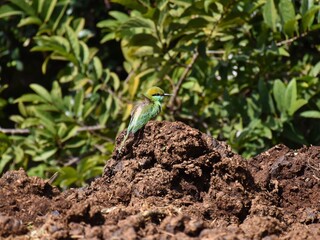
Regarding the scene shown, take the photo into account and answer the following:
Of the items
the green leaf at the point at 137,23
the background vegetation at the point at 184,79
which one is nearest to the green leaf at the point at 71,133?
the background vegetation at the point at 184,79

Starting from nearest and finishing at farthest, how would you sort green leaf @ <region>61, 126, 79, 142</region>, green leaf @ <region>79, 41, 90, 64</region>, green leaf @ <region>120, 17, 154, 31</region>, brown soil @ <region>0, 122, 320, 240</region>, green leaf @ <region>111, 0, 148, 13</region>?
brown soil @ <region>0, 122, 320, 240</region>, green leaf @ <region>120, 17, 154, 31</region>, green leaf @ <region>111, 0, 148, 13</region>, green leaf @ <region>61, 126, 79, 142</region>, green leaf @ <region>79, 41, 90, 64</region>

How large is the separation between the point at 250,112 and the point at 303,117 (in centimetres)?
43

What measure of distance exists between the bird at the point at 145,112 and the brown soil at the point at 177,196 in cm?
10

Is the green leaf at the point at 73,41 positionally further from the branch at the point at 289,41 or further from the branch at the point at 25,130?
the branch at the point at 289,41

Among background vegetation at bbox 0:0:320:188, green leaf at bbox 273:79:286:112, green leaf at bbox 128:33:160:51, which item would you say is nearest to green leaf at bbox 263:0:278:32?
background vegetation at bbox 0:0:320:188

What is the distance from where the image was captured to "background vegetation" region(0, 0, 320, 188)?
21.0ft

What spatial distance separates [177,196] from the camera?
12.8 feet

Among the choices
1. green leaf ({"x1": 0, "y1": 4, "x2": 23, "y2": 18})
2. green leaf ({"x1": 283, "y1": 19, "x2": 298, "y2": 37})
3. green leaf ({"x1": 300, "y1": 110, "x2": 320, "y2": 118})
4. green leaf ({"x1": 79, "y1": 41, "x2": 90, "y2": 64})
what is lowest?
green leaf ({"x1": 300, "y1": 110, "x2": 320, "y2": 118})

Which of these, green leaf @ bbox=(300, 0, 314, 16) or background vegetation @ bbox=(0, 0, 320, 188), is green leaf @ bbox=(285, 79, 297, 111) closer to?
background vegetation @ bbox=(0, 0, 320, 188)

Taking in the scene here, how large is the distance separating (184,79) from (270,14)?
95 centimetres

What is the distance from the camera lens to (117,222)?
11.4 ft

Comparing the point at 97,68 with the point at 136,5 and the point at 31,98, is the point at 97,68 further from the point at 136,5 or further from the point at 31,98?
the point at 136,5

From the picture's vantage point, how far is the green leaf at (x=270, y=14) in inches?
252

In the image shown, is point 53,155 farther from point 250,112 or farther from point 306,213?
point 306,213
